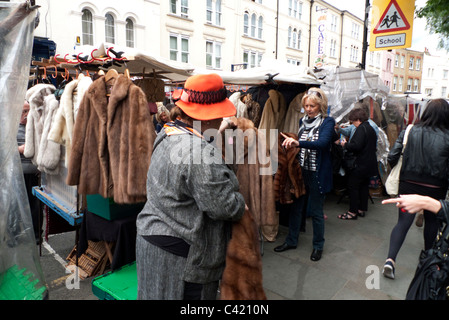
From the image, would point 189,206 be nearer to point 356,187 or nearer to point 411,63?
point 356,187

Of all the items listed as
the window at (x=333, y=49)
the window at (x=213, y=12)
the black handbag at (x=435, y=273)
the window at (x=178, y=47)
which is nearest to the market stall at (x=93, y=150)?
the black handbag at (x=435, y=273)

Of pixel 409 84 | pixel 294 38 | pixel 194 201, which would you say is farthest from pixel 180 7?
pixel 409 84

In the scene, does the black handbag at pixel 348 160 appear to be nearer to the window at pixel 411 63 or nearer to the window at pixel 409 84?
the window at pixel 409 84

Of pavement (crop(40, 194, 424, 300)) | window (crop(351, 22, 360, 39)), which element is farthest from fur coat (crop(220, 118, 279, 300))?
window (crop(351, 22, 360, 39))

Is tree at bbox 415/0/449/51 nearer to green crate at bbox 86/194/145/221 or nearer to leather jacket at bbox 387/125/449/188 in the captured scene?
leather jacket at bbox 387/125/449/188

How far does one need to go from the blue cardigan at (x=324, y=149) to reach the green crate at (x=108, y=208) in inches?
79.5

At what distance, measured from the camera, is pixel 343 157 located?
5.95m

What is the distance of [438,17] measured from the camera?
6.60 metres

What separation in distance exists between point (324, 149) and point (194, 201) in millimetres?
2309

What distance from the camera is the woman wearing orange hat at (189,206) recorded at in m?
1.59

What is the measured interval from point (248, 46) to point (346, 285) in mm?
20191

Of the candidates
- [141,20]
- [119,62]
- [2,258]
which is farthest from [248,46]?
[2,258]

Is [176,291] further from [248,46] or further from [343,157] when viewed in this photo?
[248,46]

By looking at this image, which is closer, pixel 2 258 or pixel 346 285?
pixel 2 258
